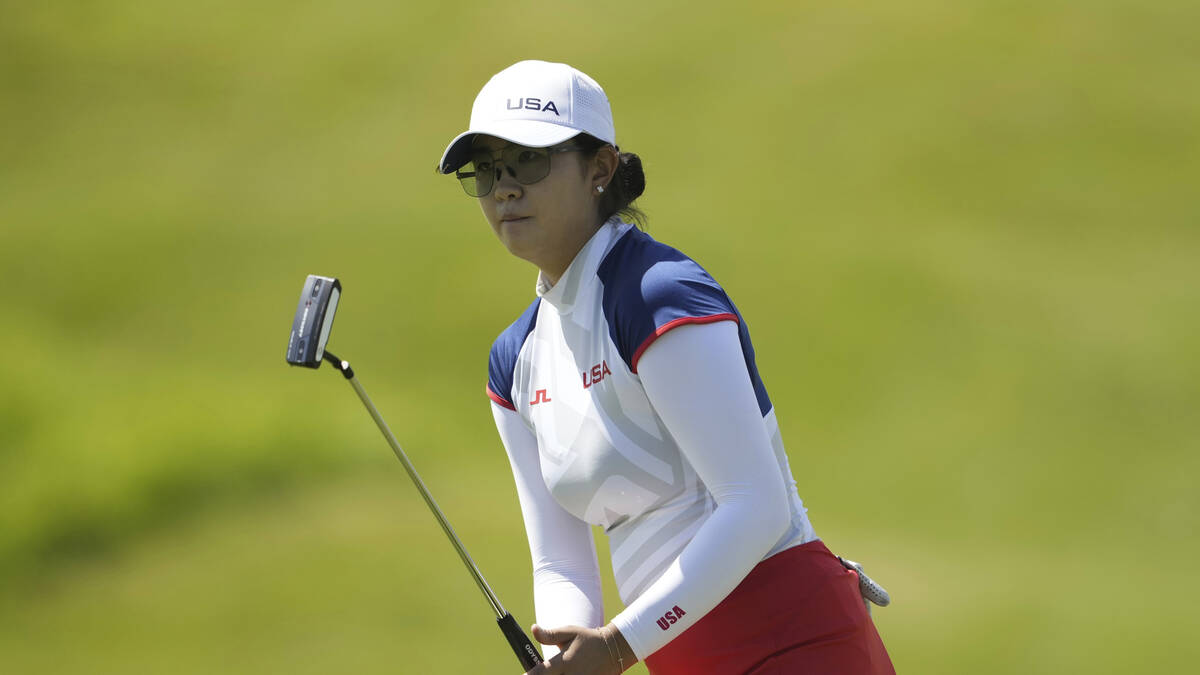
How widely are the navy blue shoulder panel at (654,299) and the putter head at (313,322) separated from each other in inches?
11.9

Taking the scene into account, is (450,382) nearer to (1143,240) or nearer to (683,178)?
(683,178)

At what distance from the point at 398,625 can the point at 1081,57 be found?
2.33m

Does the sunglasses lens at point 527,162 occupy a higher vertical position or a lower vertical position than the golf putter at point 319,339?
higher

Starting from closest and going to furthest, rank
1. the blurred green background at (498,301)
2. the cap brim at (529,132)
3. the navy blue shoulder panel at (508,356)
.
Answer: the cap brim at (529,132) < the navy blue shoulder panel at (508,356) < the blurred green background at (498,301)

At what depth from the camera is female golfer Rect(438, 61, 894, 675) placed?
1.09 meters

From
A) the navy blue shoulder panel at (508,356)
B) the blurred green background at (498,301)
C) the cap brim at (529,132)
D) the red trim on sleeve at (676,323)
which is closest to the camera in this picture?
the red trim on sleeve at (676,323)

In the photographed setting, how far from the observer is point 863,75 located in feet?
11.0

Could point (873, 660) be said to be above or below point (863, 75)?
below

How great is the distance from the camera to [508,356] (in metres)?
1.37

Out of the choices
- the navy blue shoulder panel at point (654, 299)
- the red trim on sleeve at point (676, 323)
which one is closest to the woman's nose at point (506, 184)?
the navy blue shoulder panel at point (654, 299)

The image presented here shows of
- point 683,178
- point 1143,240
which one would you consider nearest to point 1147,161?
point 1143,240

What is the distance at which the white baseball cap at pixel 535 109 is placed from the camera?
1200 millimetres

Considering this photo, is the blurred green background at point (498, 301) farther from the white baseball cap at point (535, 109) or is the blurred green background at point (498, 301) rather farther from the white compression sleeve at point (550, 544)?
the white baseball cap at point (535, 109)

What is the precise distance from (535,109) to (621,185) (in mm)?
159
